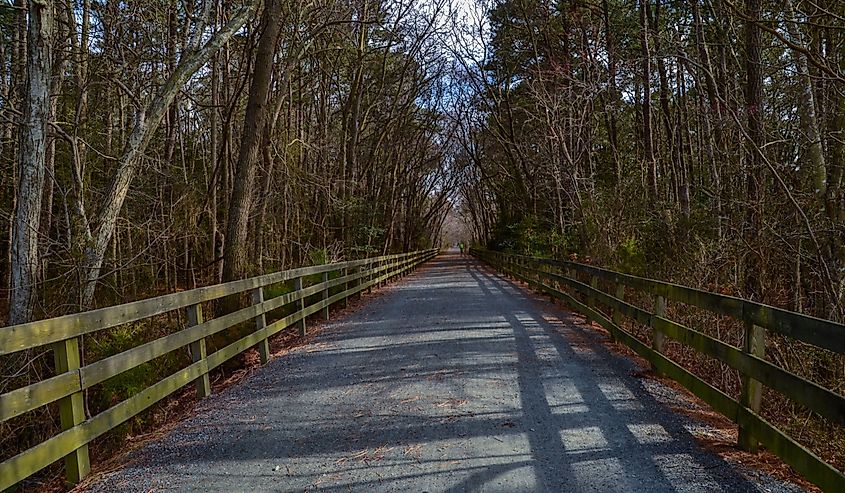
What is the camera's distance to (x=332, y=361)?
6941 mm

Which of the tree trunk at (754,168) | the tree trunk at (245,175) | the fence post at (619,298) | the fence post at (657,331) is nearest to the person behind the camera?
the fence post at (657,331)

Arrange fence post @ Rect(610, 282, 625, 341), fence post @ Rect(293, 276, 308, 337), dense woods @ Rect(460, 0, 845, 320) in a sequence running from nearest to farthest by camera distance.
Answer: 1. fence post @ Rect(610, 282, 625, 341)
2. dense woods @ Rect(460, 0, 845, 320)
3. fence post @ Rect(293, 276, 308, 337)

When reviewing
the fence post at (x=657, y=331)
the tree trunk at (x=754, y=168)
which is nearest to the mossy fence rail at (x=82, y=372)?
the fence post at (x=657, y=331)

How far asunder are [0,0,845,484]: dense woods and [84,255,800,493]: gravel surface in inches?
68.5

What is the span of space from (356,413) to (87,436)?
2034 mm

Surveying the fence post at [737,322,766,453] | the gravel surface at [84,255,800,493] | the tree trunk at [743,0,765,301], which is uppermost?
the tree trunk at [743,0,765,301]

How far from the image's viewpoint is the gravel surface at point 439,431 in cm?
351

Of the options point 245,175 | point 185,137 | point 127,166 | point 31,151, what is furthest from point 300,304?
point 185,137

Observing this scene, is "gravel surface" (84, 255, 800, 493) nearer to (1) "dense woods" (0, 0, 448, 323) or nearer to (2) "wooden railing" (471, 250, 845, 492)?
(2) "wooden railing" (471, 250, 845, 492)

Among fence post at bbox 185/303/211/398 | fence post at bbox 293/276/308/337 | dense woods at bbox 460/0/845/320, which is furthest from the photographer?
fence post at bbox 293/276/308/337

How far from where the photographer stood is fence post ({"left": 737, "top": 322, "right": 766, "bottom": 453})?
3.73 meters

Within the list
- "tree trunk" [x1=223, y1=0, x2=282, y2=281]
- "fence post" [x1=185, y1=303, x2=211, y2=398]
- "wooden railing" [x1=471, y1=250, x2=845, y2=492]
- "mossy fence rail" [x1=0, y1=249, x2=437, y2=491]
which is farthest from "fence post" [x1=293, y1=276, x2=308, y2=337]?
"wooden railing" [x1=471, y1=250, x2=845, y2=492]

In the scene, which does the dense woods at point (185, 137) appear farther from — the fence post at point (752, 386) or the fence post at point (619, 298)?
the fence post at point (752, 386)

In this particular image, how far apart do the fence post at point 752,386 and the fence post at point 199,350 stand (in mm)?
4569
